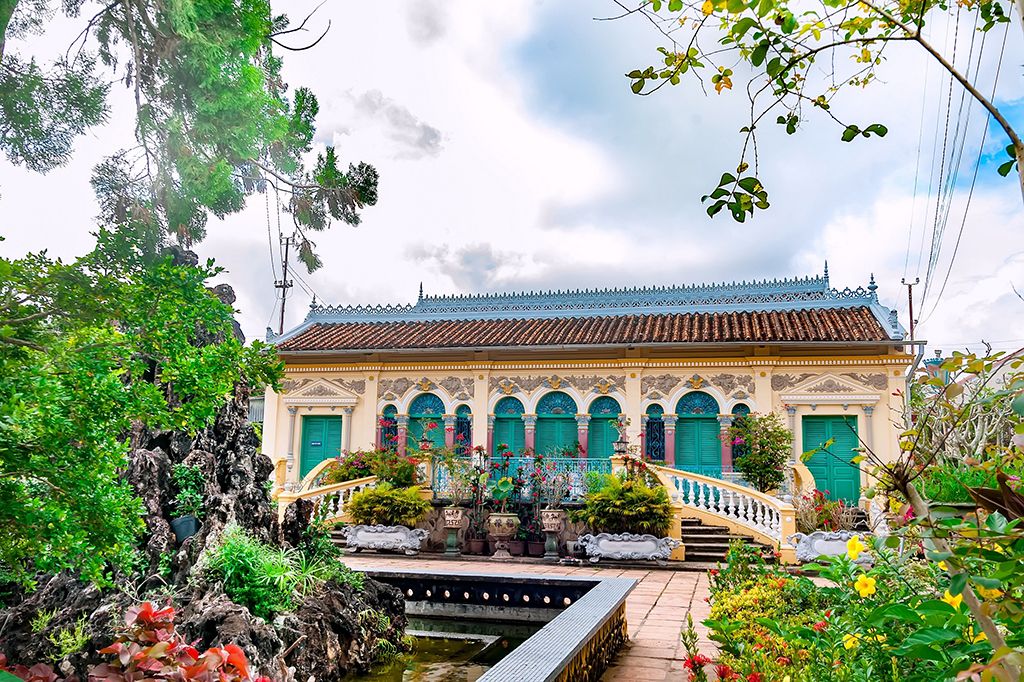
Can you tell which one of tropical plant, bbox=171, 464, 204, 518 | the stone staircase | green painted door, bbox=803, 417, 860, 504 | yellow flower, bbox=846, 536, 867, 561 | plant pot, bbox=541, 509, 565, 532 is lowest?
the stone staircase

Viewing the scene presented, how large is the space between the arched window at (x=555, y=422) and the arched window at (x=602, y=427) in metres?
0.44

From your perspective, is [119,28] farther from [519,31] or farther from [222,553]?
[222,553]

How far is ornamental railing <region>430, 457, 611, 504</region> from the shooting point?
1581 cm

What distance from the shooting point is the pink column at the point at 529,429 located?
18.7 m

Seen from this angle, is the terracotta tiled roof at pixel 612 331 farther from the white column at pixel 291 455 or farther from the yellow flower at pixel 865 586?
the yellow flower at pixel 865 586

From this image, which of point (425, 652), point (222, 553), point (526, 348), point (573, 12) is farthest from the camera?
point (526, 348)

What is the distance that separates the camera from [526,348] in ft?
61.1

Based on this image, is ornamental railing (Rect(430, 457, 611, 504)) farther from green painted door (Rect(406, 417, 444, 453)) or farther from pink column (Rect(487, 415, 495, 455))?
green painted door (Rect(406, 417, 444, 453))

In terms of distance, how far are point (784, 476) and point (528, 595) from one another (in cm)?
992

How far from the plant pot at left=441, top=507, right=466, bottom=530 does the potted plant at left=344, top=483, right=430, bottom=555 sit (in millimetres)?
544

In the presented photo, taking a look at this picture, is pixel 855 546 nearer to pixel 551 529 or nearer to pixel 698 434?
pixel 551 529

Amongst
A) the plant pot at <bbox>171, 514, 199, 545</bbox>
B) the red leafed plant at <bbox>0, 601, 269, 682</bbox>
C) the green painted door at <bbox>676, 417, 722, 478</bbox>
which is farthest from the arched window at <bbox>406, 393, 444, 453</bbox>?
the red leafed plant at <bbox>0, 601, 269, 682</bbox>

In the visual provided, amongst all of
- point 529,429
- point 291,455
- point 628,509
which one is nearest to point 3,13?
point 628,509

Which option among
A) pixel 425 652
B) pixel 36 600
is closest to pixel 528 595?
pixel 425 652
